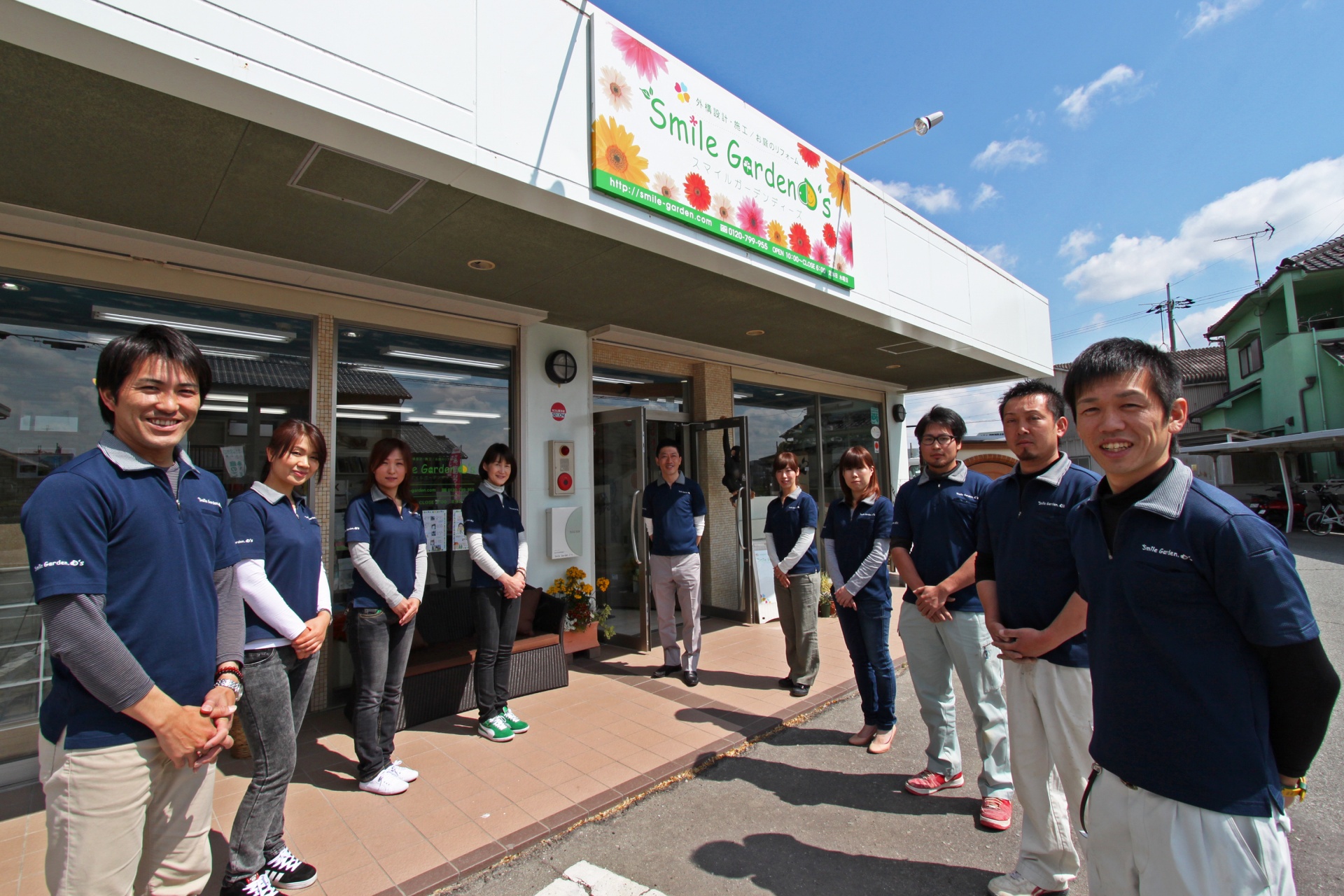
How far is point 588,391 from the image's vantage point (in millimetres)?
5480

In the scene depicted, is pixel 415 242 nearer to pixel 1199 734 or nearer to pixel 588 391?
pixel 588 391

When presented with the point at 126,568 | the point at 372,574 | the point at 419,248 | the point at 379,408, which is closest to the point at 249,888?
the point at 372,574

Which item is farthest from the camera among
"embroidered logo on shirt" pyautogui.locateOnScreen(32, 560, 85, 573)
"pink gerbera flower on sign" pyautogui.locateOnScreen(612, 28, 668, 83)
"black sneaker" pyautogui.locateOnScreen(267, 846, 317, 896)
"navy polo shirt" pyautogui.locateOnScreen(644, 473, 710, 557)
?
"navy polo shirt" pyautogui.locateOnScreen(644, 473, 710, 557)

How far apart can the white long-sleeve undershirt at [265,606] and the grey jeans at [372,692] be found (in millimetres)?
703

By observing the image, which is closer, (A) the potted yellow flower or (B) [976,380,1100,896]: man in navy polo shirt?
(B) [976,380,1100,896]: man in navy polo shirt

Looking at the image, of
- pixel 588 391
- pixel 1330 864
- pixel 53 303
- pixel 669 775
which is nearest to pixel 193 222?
pixel 53 303


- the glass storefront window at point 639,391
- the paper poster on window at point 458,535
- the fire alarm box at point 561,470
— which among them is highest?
the glass storefront window at point 639,391

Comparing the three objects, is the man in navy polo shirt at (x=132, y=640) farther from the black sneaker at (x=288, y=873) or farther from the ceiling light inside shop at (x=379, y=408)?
the ceiling light inside shop at (x=379, y=408)

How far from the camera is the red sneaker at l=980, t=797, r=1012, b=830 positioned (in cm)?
264

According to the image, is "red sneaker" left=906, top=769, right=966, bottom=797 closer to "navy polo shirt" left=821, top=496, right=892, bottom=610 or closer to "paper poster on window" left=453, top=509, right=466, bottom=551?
"navy polo shirt" left=821, top=496, right=892, bottom=610

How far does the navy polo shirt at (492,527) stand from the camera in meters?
3.74

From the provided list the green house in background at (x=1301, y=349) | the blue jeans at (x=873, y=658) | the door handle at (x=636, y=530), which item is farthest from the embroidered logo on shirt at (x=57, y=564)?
the green house in background at (x=1301, y=349)

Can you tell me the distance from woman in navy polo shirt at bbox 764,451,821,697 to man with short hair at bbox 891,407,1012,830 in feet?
3.54

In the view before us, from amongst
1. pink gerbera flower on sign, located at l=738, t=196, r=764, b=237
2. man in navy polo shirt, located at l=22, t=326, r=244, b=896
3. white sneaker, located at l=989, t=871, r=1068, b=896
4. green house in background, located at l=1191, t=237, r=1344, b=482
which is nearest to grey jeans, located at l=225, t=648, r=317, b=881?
man in navy polo shirt, located at l=22, t=326, r=244, b=896
